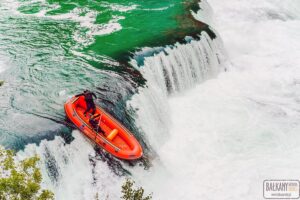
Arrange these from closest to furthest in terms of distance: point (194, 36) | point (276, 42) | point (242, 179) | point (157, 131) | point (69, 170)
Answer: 1. point (69, 170)
2. point (242, 179)
3. point (157, 131)
4. point (194, 36)
5. point (276, 42)

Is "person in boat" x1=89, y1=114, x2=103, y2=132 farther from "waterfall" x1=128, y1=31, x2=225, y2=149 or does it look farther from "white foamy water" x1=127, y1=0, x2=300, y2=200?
"white foamy water" x1=127, y1=0, x2=300, y2=200

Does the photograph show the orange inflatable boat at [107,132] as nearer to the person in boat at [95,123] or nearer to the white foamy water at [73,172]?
the person in boat at [95,123]

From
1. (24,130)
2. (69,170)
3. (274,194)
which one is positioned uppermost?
(24,130)

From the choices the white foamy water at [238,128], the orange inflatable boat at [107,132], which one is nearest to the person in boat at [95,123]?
the orange inflatable boat at [107,132]

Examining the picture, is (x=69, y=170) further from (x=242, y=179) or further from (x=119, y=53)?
(x=119, y=53)

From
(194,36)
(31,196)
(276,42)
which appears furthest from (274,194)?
(276,42)

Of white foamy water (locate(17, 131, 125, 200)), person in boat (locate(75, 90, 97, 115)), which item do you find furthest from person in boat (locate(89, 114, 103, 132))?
white foamy water (locate(17, 131, 125, 200))

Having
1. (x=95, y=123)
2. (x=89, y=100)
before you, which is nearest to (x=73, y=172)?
(x=95, y=123)
